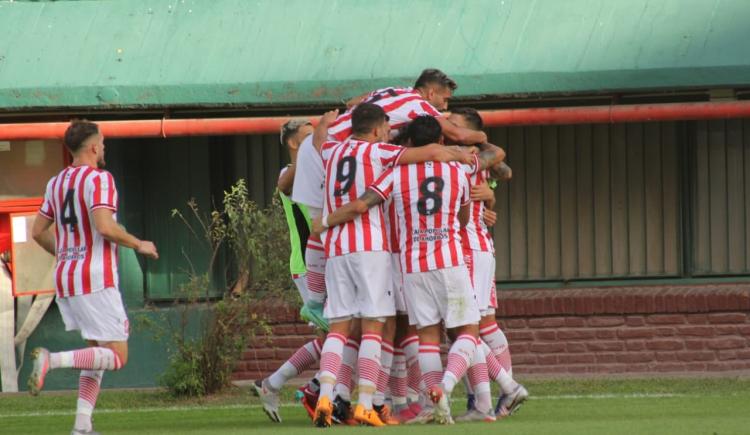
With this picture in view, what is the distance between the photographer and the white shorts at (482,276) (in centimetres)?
1091

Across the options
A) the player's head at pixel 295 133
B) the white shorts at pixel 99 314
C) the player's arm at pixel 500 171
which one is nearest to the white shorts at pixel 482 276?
the player's arm at pixel 500 171

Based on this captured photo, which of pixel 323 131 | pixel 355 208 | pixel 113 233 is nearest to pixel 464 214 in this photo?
pixel 355 208

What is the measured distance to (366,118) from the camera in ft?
33.3

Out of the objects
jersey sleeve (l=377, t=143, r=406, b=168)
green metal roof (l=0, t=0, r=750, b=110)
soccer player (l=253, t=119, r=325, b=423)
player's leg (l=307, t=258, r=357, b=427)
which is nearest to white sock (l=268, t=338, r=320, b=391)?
soccer player (l=253, t=119, r=325, b=423)

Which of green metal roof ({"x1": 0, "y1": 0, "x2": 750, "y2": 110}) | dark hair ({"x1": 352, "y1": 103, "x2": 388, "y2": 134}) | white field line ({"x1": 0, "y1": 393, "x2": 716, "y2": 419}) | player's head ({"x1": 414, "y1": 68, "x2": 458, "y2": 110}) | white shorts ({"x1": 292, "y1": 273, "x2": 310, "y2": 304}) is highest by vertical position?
green metal roof ({"x1": 0, "y1": 0, "x2": 750, "y2": 110})

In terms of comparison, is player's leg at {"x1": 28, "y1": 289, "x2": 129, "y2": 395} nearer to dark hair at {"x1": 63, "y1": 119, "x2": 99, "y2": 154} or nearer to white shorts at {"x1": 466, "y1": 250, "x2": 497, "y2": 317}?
dark hair at {"x1": 63, "y1": 119, "x2": 99, "y2": 154}

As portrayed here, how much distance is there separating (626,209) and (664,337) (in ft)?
4.22

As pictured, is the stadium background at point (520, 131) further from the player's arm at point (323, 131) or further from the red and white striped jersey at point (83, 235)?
the red and white striped jersey at point (83, 235)

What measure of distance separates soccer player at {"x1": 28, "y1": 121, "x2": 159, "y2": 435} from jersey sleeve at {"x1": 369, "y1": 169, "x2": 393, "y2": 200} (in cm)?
143

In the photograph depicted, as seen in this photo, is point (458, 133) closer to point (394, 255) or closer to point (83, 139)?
point (394, 255)

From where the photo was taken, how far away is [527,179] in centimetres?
1512

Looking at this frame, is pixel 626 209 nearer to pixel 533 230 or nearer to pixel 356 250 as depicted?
pixel 533 230

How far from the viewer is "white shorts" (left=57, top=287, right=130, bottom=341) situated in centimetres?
964

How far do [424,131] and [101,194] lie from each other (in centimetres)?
204
